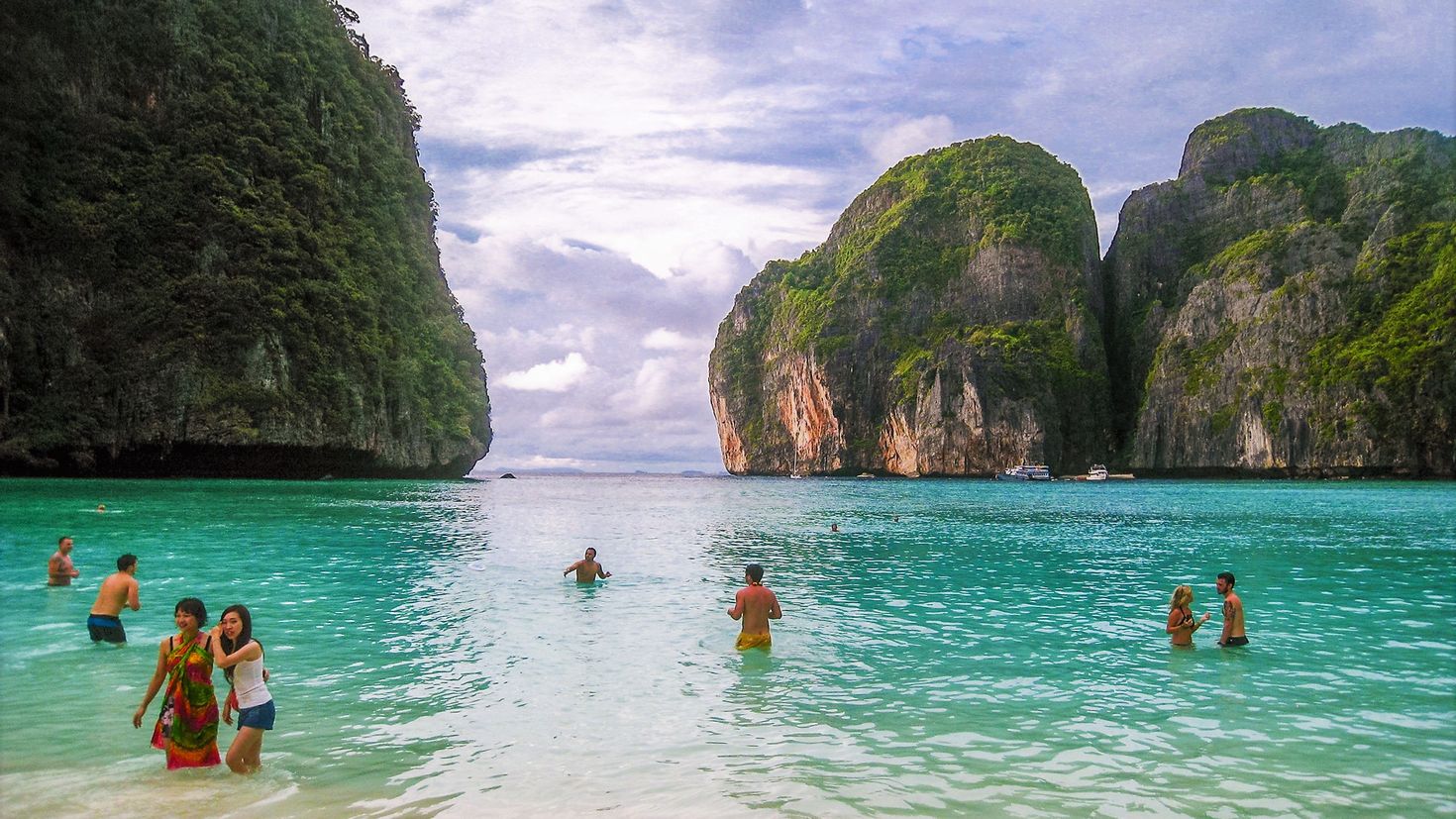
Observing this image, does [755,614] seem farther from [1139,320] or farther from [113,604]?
[1139,320]

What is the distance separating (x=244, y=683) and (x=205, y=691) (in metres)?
0.33

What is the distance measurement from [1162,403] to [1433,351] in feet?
108

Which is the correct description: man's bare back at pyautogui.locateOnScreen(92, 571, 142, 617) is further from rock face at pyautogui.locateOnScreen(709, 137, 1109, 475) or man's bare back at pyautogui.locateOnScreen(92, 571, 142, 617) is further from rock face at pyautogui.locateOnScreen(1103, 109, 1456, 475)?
rock face at pyautogui.locateOnScreen(709, 137, 1109, 475)

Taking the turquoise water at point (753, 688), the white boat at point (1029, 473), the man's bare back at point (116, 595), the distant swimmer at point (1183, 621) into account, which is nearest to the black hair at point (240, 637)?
the turquoise water at point (753, 688)

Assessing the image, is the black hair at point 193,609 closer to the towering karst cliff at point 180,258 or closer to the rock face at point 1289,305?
the towering karst cliff at point 180,258

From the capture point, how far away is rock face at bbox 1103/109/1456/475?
100000 mm

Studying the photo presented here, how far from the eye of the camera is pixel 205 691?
7836 millimetres

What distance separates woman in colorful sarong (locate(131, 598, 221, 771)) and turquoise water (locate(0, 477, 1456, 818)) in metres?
0.22

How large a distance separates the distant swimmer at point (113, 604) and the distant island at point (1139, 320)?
Result: 4644 inches

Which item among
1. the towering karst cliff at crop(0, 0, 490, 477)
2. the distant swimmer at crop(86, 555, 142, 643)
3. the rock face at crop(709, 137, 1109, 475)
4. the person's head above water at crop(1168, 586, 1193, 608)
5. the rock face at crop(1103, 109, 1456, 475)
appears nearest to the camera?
the distant swimmer at crop(86, 555, 142, 643)

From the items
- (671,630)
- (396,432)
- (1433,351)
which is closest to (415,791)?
(671,630)

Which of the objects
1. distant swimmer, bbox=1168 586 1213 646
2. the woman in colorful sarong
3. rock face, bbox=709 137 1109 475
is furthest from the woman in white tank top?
rock face, bbox=709 137 1109 475

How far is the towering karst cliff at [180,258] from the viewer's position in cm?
6200

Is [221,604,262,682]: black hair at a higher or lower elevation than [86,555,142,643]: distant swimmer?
higher
